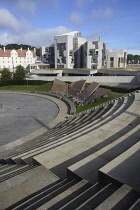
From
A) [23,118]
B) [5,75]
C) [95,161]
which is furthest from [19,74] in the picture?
[95,161]

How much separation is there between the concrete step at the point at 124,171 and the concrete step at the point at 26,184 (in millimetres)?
2096

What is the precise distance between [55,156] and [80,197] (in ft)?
11.5

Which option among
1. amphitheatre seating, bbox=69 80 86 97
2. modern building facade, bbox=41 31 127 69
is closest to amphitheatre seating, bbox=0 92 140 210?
amphitheatre seating, bbox=69 80 86 97

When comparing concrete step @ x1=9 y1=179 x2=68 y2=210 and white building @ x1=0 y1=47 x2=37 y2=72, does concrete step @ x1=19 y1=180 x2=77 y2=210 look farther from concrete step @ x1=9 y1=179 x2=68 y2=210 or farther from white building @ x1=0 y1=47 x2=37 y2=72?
white building @ x1=0 y1=47 x2=37 y2=72

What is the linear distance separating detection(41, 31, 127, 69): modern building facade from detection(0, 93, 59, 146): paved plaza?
155 feet

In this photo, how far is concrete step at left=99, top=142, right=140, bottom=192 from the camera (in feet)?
16.7

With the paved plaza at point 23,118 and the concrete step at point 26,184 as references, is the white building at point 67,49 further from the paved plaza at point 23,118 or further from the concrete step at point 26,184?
the concrete step at point 26,184

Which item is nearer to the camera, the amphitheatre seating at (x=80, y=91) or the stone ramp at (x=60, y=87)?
the amphitheatre seating at (x=80, y=91)

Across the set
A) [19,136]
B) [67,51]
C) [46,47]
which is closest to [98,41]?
[67,51]

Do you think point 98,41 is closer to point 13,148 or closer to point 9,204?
point 13,148

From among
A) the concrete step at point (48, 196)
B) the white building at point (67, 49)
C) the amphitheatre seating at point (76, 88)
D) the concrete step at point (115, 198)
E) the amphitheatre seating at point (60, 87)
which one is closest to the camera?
the concrete step at point (115, 198)

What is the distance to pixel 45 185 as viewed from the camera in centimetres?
604

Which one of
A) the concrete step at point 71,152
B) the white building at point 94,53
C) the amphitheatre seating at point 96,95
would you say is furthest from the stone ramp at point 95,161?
the white building at point 94,53

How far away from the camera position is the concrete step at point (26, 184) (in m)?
5.30
